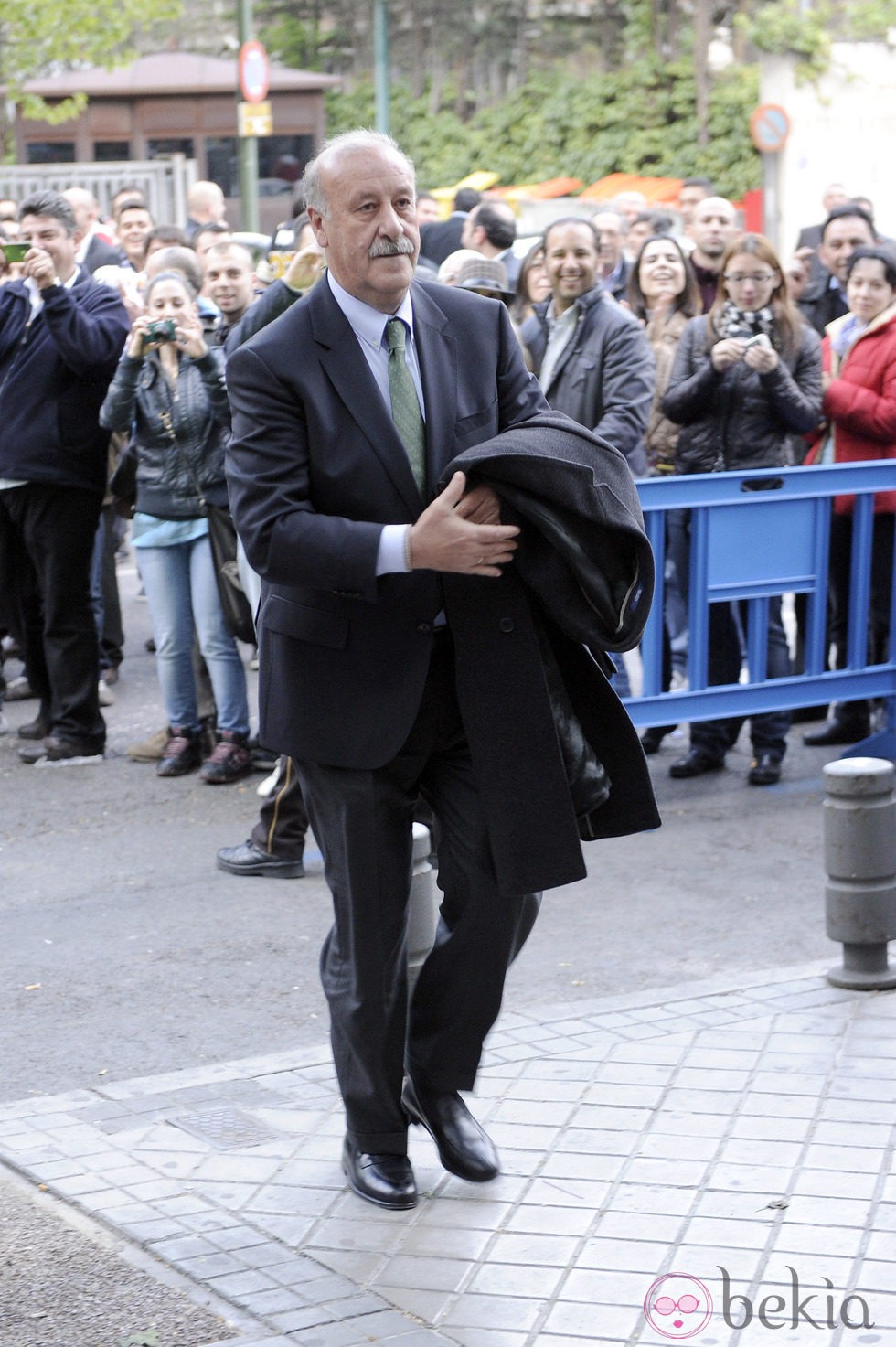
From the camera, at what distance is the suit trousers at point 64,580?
27.7ft

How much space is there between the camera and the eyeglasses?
786 centimetres

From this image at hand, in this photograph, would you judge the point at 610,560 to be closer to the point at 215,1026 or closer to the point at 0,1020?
the point at 215,1026

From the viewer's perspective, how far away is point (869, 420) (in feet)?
26.7

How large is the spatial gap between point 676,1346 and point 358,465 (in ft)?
5.95

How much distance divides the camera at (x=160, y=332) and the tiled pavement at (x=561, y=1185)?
358 cm

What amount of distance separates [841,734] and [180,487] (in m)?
3.14

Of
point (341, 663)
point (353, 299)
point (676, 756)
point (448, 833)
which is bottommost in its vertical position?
point (676, 756)

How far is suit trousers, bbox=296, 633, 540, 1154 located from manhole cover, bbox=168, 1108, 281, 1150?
0.41m

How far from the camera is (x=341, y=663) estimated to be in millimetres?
3982

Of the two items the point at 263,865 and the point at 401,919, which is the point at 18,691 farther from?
the point at 401,919

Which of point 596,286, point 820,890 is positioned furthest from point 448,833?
point 596,286

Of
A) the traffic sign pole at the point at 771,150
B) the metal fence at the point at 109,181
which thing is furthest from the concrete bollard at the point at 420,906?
the traffic sign pole at the point at 771,150

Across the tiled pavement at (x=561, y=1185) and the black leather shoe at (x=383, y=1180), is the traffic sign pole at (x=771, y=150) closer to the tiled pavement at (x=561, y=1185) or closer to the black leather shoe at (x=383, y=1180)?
the tiled pavement at (x=561, y=1185)

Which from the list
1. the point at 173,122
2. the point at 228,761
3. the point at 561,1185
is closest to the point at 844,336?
the point at 228,761
